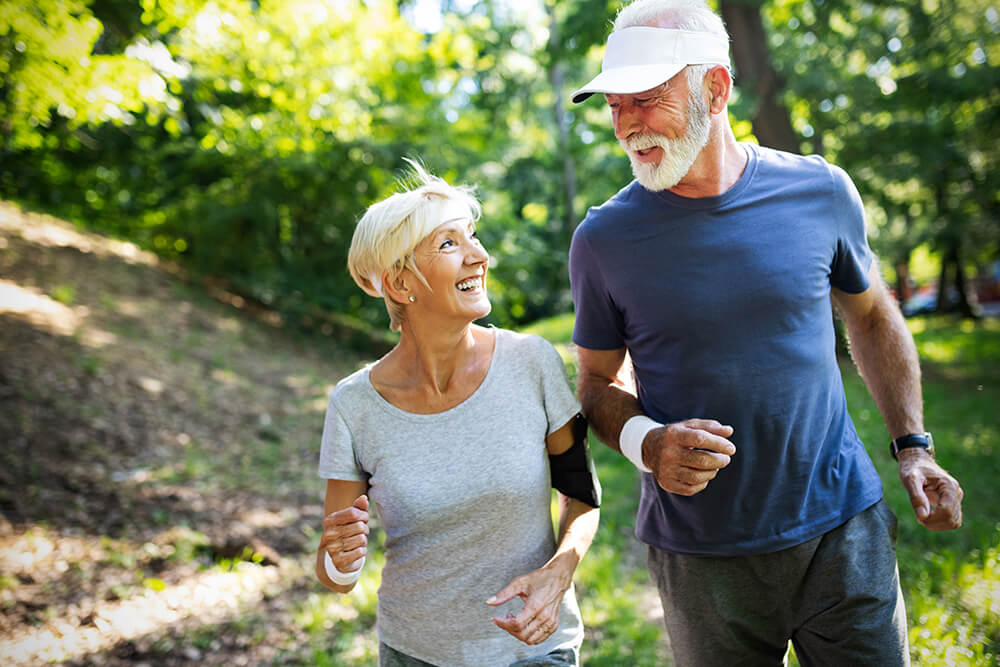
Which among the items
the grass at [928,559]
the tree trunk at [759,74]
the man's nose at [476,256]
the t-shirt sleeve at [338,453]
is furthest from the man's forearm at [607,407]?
the tree trunk at [759,74]

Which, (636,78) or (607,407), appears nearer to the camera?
(636,78)

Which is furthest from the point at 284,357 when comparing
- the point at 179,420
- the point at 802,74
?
the point at 802,74

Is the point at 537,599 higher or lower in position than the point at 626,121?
lower

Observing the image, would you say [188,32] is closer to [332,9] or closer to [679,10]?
[332,9]

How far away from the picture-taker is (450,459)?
224 centimetres

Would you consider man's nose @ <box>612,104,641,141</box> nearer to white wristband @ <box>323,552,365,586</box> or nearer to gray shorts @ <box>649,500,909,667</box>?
gray shorts @ <box>649,500,909,667</box>

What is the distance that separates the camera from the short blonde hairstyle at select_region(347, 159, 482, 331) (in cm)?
228

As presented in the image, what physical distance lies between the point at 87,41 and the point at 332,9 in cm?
457

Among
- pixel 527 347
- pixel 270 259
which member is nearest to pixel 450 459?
pixel 527 347

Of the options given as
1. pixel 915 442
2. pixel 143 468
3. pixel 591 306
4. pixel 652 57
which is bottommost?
pixel 143 468

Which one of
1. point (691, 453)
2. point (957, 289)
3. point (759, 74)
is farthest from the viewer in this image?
point (957, 289)

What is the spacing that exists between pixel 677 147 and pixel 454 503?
1215mm

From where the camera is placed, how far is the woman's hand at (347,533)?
2.05 metres

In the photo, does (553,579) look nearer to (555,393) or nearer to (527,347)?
(555,393)
